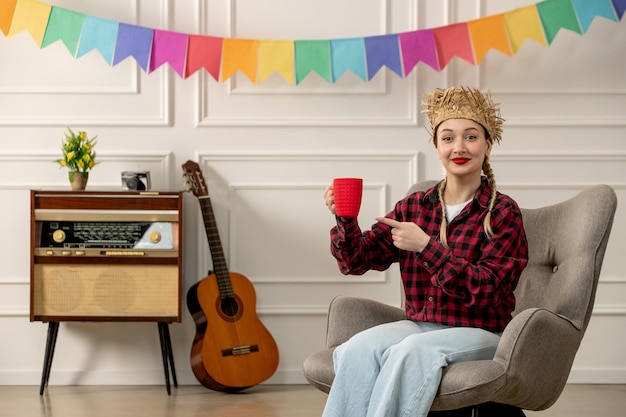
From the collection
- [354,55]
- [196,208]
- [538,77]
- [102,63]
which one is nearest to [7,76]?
[102,63]

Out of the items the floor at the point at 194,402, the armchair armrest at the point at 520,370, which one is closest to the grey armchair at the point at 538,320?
the armchair armrest at the point at 520,370

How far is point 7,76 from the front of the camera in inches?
155

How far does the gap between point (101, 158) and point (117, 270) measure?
584 mm

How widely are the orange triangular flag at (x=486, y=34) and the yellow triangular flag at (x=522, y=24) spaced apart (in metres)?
0.03

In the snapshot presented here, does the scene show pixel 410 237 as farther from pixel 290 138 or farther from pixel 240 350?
pixel 290 138

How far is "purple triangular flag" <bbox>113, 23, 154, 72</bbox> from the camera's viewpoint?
3.79 meters

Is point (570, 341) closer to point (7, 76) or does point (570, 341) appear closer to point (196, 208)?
point (196, 208)

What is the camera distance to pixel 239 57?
383cm

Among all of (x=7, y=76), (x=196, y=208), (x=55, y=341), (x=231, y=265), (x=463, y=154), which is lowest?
(x=55, y=341)

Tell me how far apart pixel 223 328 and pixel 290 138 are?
3.00 feet

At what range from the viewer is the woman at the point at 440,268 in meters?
2.05

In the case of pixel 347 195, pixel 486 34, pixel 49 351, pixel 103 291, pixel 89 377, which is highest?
pixel 486 34

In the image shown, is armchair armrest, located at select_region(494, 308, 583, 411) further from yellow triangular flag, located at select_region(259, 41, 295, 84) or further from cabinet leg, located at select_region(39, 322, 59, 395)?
cabinet leg, located at select_region(39, 322, 59, 395)

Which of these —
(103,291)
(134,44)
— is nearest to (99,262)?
(103,291)
